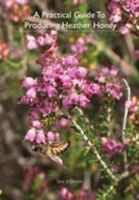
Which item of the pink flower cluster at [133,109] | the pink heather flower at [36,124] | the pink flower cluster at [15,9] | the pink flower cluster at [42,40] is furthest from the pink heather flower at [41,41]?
the pink flower cluster at [15,9]

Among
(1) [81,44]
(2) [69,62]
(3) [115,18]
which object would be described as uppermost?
(1) [81,44]

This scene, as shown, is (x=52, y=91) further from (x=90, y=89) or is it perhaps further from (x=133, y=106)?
(x=133, y=106)

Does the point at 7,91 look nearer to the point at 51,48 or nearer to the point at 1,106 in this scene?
the point at 1,106

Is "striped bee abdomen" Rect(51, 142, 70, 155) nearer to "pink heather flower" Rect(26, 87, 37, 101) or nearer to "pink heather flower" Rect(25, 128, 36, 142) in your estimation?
"pink heather flower" Rect(25, 128, 36, 142)

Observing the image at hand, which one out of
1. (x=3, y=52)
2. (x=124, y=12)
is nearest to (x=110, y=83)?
(x=124, y=12)

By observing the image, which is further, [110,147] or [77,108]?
[110,147]
